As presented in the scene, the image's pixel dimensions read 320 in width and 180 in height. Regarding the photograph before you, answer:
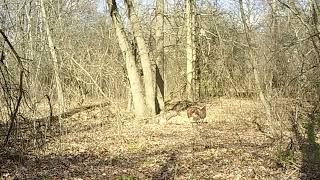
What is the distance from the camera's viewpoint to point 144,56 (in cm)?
1698

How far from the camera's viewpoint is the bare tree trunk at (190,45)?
67.8 ft

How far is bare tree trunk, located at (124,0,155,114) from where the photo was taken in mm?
16844

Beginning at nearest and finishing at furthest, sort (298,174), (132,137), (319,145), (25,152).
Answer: (298,174), (25,152), (319,145), (132,137)

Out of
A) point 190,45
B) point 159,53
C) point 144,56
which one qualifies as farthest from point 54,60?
point 190,45

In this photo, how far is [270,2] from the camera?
14.3 meters

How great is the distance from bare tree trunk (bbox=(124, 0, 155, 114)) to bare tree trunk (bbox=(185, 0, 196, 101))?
4.11 meters

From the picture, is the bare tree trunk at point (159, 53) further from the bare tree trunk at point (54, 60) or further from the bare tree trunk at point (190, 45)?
the bare tree trunk at point (54, 60)

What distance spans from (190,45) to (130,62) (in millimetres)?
5250

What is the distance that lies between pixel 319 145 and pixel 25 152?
7380 millimetres

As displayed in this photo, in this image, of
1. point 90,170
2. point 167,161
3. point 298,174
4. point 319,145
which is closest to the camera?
point 298,174

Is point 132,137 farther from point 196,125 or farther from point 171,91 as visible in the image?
point 171,91

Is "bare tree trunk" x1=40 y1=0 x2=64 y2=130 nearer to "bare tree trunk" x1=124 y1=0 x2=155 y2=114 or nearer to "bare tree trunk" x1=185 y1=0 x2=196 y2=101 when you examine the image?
"bare tree trunk" x1=124 y1=0 x2=155 y2=114

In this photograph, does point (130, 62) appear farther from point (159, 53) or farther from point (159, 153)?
point (159, 153)

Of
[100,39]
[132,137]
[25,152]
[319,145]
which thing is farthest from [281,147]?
Result: [100,39]
